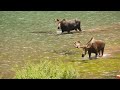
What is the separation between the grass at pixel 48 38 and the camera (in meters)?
12.2

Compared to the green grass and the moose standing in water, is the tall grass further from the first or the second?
the moose standing in water

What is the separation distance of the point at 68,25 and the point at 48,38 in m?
0.51

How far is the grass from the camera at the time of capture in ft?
40.2

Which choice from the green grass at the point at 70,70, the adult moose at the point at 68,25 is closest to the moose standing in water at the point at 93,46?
the green grass at the point at 70,70

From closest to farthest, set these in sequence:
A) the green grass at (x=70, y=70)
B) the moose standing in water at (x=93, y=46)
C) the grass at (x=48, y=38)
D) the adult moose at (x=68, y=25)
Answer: the green grass at (x=70, y=70)
the grass at (x=48, y=38)
the moose standing in water at (x=93, y=46)
the adult moose at (x=68, y=25)

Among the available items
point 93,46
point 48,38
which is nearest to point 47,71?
point 48,38

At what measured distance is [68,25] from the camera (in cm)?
1270

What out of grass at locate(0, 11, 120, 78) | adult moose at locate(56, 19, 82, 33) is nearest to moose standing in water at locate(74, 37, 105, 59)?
grass at locate(0, 11, 120, 78)

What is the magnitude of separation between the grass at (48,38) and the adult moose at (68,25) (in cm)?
9

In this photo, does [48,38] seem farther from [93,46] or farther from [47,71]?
[93,46]

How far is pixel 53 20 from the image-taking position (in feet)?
41.2

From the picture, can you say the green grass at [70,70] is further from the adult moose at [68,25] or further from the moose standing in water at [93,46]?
the adult moose at [68,25]

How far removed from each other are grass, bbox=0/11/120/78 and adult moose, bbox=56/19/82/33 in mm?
93
